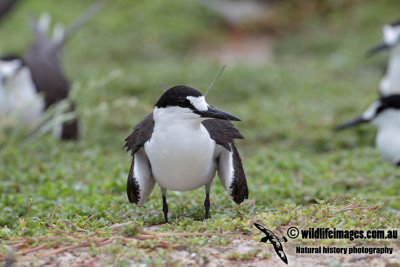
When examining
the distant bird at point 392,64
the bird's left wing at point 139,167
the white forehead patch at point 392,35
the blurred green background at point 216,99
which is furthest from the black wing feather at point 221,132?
the white forehead patch at point 392,35

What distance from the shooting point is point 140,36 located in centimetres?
1036

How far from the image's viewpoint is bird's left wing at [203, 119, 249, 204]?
3.25m

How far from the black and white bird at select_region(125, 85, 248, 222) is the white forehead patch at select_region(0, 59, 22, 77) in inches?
120

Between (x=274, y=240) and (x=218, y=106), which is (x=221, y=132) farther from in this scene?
(x=218, y=106)

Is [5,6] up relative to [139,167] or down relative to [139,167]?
up

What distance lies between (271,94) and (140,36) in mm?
3210

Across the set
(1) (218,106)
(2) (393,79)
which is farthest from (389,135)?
(1) (218,106)

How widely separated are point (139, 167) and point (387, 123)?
3.13m

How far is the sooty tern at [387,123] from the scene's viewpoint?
538 cm

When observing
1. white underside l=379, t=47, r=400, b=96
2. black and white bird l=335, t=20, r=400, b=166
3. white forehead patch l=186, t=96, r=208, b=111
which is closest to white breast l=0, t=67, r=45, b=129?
black and white bird l=335, t=20, r=400, b=166

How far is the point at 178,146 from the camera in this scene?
301 cm

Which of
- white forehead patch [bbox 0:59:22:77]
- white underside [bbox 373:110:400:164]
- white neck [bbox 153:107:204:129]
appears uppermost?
white forehead patch [bbox 0:59:22:77]

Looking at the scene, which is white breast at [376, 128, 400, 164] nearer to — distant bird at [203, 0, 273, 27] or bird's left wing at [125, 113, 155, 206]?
bird's left wing at [125, 113, 155, 206]

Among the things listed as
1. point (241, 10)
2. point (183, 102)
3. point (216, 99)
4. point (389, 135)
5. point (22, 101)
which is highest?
point (241, 10)
